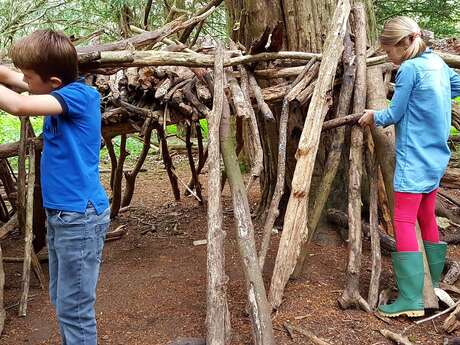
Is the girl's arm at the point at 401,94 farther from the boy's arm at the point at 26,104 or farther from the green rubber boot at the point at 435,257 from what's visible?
the boy's arm at the point at 26,104

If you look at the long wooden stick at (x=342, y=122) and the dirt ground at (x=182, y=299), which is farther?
the long wooden stick at (x=342, y=122)

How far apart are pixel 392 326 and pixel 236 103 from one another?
1581 millimetres

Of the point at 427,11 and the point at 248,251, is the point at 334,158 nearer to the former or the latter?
the point at 248,251

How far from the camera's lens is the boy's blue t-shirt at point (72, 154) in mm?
2180

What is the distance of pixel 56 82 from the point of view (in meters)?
2.19

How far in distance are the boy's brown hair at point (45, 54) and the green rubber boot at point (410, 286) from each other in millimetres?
2118

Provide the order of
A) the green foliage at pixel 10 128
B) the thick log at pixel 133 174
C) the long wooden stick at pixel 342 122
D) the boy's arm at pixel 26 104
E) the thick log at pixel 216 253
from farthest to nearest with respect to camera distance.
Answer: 1. the green foliage at pixel 10 128
2. the thick log at pixel 133 174
3. the long wooden stick at pixel 342 122
4. the thick log at pixel 216 253
5. the boy's arm at pixel 26 104

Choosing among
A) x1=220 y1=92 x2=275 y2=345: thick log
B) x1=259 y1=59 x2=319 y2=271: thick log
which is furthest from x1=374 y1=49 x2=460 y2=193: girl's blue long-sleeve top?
x1=220 y1=92 x2=275 y2=345: thick log

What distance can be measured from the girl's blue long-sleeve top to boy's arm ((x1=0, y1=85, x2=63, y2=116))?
1928 millimetres

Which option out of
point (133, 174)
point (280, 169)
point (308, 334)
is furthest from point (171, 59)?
point (133, 174)


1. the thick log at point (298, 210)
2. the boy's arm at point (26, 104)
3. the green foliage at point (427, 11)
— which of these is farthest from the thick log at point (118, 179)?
the green foliage at point (427, 11)

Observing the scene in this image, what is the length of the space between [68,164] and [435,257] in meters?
2.37

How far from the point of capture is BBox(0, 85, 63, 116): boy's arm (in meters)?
2.03

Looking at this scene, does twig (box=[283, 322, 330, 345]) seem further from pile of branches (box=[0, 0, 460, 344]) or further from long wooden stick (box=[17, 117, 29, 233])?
long wooden stick (box=[17, 117, 29, 233])
